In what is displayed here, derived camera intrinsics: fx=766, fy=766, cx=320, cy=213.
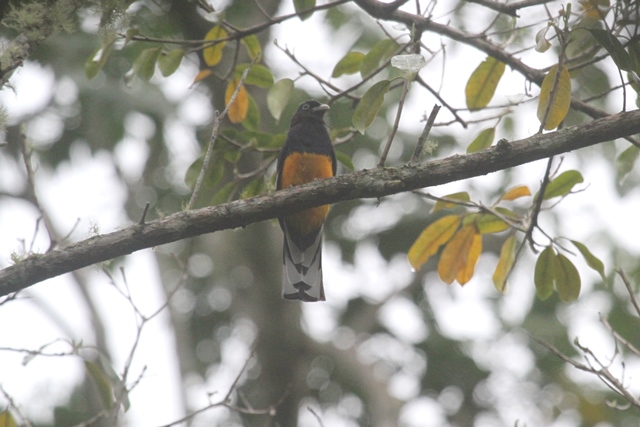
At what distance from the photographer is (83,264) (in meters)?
2.85

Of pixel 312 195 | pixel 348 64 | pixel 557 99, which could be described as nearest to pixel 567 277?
pixel 557 99

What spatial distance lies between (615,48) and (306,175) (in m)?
2.10

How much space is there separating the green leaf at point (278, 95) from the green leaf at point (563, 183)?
57.6 inches

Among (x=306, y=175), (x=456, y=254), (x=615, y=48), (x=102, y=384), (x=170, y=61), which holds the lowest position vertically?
(x=102, y=384)

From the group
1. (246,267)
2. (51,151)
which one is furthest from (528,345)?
(51,151)

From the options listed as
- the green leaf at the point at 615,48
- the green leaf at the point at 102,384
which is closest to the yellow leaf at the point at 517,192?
the green leaf at the point at 615,48

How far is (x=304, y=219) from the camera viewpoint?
484 centimetres

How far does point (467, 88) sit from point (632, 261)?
4139mm

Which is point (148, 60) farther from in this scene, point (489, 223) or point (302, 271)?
point (489, 223)

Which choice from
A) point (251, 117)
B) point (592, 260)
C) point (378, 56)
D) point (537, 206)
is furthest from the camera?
point (251, 117)

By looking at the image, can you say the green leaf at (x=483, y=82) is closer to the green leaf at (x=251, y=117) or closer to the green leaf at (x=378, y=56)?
the green leaf at (x=378, y=56)

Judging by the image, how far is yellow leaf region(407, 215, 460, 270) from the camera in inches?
158

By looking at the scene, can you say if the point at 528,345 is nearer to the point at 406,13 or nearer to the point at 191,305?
the point at 191,305

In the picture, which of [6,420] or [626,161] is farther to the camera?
[626,161]
